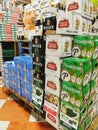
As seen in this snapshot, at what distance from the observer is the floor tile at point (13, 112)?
79.3 inches

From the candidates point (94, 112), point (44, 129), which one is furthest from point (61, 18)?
point (44, 129)

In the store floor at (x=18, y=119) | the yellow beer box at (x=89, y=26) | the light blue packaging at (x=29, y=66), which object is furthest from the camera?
the light blue packaging at (x=29, y=66)

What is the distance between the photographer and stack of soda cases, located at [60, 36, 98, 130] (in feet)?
4.28

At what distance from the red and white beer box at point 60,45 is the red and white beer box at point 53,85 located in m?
0.25

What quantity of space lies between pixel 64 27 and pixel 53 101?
0.73 meters

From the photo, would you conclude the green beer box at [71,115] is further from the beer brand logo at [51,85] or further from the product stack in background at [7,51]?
the product stack in background at [7,51]

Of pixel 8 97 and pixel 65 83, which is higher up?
pixel 65 83

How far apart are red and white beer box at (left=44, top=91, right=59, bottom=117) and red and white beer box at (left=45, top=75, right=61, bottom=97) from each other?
0.14 feet

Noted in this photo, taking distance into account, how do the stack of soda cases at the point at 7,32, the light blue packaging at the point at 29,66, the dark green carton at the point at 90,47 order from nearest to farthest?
the dark green carton at the point at 90,47 → the light blue packaging at the point at 29,66 → the stack of soda cases at the point at 7,32

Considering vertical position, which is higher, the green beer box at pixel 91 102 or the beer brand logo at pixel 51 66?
the beer brand logo at pixel 51 66

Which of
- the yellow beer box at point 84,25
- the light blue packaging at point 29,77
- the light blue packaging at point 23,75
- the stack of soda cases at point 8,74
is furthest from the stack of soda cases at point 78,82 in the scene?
the stack of soda cases at point 8,74

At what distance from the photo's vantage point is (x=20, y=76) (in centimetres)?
228

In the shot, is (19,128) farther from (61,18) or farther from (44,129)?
(61,18)

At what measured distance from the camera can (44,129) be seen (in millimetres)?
1771
